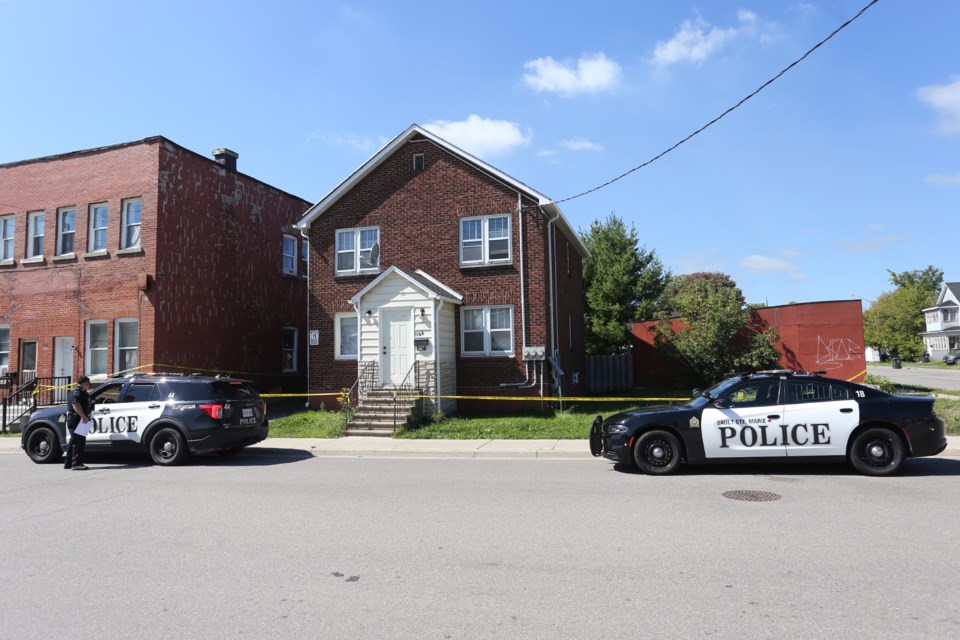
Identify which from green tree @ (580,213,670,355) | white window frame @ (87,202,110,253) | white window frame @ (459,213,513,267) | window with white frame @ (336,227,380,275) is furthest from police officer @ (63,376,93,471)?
green tree @ (580,213,670,355)

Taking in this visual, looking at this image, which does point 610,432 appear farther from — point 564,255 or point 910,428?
point 564,255

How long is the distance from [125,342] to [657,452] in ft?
53.6

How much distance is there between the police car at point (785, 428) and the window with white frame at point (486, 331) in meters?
8.41

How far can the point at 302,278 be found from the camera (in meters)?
25.2

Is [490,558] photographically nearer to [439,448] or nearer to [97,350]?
[439,448]

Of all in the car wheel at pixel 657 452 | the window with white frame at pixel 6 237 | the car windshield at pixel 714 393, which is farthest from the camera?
the window with white frame at pixel 6 237

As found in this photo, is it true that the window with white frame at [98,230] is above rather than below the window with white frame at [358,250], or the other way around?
above

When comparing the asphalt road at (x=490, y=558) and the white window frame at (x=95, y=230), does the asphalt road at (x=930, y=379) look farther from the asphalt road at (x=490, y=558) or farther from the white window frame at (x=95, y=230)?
the white window frame at (x=95, y=230)

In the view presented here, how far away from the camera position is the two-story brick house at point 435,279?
17406 mm

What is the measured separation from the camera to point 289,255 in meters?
24.5

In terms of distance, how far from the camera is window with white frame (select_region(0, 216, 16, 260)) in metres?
20.7

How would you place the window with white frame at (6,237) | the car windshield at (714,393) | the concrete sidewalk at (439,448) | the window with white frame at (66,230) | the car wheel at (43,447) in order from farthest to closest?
the window with white frame at (6,237), the window with white frame at (66,230), the car wheel at (43,447), the concrete sidewalk at (439,448), the car windshield at (714,393)

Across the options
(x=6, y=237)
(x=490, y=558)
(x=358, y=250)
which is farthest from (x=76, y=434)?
(x=6, y=237)

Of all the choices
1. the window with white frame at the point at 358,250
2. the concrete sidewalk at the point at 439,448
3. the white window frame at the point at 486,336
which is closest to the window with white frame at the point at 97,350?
the concrete sidewalk at the point at 439,448
